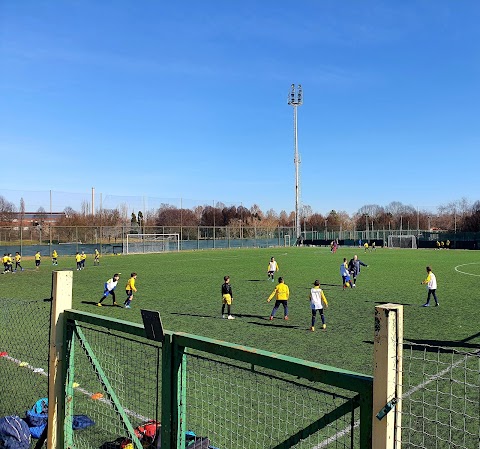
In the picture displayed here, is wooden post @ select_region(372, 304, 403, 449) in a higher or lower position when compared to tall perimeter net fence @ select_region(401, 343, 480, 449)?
higher

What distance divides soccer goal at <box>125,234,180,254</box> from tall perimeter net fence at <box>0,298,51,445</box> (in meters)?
38.5

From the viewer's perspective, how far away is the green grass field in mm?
11488

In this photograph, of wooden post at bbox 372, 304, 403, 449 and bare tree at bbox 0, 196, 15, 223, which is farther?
bare tree at bbox 0, 196, 15, 223

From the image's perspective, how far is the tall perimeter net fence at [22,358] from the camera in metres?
7.12

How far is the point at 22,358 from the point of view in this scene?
966 centimetres

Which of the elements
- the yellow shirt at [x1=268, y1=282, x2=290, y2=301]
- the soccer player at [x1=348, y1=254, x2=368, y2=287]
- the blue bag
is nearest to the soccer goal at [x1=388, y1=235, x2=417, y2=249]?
the soccer player at [x1=348, y1=254, x2=368, y2=287]

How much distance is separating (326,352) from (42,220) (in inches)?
1943

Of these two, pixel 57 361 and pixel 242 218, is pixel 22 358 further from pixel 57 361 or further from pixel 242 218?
pixel 242 218

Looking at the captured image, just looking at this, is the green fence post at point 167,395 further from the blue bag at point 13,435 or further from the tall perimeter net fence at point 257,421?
the blue bag at point 13,435

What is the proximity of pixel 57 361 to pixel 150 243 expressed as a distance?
52100 millimetres

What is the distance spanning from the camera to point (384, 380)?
2.33 metres

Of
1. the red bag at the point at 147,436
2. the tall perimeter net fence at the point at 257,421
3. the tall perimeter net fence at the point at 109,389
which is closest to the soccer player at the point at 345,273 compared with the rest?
the tall perimeter net fence at the point at 109,389

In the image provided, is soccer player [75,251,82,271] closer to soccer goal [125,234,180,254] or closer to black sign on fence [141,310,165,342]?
soccer goal [125,234,180,254]

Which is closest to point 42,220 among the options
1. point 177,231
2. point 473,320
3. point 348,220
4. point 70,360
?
point 177,231
